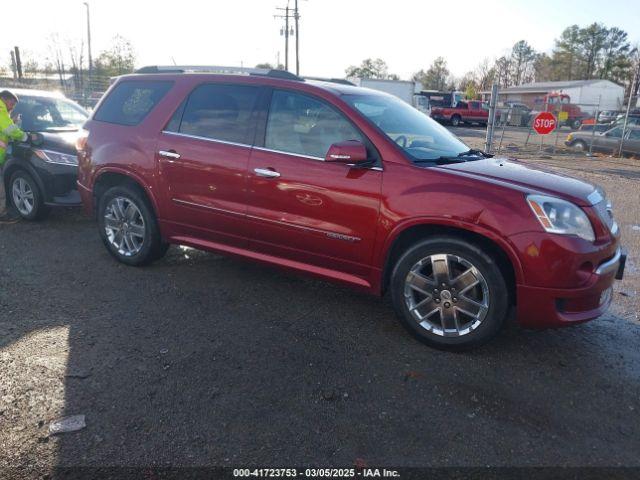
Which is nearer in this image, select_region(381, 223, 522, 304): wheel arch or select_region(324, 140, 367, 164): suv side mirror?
select_region(381, 223, 522, 304): wheel arch

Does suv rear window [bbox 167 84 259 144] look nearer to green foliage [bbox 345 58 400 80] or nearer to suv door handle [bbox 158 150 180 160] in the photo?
suv door handle [bbox 158 150 180 160]

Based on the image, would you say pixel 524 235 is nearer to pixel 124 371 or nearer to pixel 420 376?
pixel 420 376

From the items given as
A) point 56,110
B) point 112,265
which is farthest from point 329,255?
point 56,110

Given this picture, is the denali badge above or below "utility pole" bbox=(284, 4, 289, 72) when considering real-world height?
below

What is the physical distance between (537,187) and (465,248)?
63 centimetres

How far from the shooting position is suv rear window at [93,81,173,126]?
493cm

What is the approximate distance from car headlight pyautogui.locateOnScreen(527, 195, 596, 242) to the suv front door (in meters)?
1.06

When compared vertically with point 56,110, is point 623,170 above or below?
below

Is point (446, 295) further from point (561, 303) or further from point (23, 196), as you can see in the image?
point (23, 196)

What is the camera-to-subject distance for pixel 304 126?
4094 mm

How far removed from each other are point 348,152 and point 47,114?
5775 millimetres

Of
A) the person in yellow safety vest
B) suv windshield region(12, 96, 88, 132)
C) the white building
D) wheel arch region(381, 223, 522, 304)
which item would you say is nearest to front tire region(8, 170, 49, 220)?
the person in yellow safety vest

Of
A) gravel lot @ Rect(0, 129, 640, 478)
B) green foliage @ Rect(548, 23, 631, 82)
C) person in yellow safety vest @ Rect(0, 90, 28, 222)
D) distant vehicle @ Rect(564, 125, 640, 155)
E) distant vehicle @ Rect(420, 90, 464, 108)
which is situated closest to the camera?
gravel lot @ Rect(0, 129, 640, 478)

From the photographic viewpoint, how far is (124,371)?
10.7 feet
